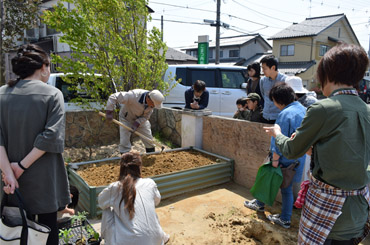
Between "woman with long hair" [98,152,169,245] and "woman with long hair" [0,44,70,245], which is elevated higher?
"woman with long hair" [0,44,70,245]

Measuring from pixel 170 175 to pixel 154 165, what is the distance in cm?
64

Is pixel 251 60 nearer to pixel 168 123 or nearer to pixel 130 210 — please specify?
pixel 168 123

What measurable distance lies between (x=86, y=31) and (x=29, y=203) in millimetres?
4323

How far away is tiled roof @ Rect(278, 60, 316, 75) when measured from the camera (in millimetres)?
25656

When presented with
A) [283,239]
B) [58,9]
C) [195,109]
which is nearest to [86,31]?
[58,9]

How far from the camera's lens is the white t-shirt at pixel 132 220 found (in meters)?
2.32

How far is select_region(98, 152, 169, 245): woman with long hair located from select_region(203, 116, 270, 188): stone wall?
2.20 meters

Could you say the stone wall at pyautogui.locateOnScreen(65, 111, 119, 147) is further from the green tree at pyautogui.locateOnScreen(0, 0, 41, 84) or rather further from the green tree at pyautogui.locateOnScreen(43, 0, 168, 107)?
the green tree at pyautogui.locateOnScreen(0, 0, 41, 84)

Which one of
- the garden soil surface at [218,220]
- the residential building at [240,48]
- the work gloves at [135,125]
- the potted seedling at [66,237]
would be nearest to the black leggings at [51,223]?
the potted seedling at [66,237]

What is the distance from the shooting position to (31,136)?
6.24ft

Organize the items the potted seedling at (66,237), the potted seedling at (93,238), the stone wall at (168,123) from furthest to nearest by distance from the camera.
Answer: the stone wall at (168,123)
the potted seedling at (93,238)
the potted seedling at (66,237)

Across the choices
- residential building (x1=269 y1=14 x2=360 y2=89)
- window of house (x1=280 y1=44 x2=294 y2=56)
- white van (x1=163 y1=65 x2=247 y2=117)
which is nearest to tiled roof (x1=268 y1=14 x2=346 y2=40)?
residential building (x1=269 y1=14 x2=360 y2=89)

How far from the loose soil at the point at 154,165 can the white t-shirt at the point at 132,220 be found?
1535 mm

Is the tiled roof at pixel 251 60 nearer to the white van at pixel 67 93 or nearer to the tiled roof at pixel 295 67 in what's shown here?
the tiled roof at pixel 295 67
